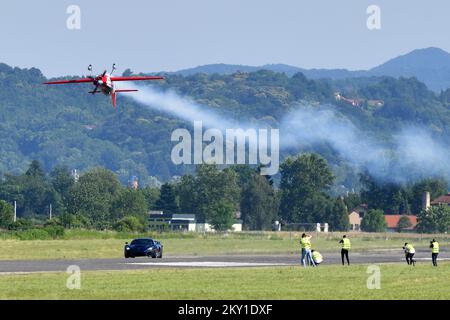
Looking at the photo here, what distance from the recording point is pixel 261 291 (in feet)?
143

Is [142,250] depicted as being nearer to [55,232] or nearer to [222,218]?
[55,232]

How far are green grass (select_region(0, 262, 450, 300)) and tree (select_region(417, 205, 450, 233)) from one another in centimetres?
12088

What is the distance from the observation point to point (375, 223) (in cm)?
19300

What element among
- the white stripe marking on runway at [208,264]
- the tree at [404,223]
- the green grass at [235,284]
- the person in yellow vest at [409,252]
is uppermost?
the person in yellow vest at [409,252]

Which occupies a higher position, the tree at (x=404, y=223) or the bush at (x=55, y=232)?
the bush at (x=55, y=232)

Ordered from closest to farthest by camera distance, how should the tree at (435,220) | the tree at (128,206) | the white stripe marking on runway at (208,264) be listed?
the white stripe marking on runway at (208,264)
the tree at (435,220)
the tree at (128,206)

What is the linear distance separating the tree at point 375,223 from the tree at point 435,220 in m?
11.9

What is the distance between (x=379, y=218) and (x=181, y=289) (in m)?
153

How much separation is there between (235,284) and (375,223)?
148m

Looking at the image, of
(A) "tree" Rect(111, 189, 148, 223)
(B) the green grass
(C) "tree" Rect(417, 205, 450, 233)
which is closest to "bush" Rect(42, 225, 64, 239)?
(B) the green grass

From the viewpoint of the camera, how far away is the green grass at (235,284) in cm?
4159

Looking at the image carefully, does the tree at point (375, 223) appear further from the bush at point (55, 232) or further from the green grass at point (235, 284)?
the green grass at point (235, 284)

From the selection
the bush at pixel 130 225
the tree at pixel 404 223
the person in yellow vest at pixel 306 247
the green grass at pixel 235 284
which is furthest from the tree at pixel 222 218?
the green grass at pixel 235 284
